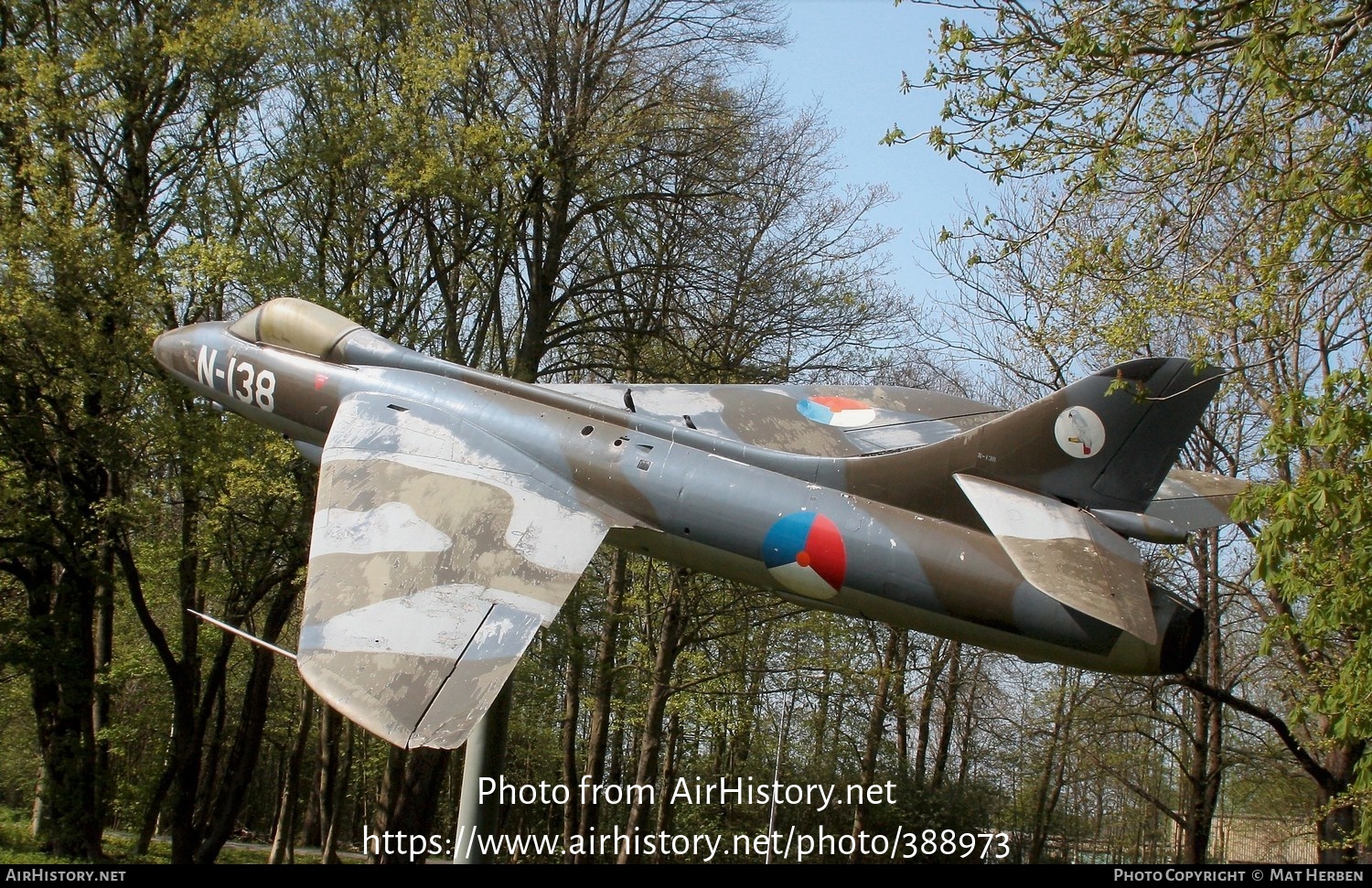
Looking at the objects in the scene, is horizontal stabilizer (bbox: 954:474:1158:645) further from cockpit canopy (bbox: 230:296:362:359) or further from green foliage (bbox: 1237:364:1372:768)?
cockpit canopy (bbox: 230:296:362:359)

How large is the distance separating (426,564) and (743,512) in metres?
2.58

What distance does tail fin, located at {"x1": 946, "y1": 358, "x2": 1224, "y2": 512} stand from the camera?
23.8ft

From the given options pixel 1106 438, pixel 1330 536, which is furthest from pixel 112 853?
pixel 1330 536

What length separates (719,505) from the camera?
310 inches

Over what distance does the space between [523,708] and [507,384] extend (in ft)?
66.0

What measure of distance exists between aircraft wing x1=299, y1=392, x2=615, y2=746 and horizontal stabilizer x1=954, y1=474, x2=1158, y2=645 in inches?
127

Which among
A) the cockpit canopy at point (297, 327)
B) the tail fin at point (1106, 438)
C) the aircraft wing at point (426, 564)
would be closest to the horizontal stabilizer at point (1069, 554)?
the tail fin at point (1106, 438)

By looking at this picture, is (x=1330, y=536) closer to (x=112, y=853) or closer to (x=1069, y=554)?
(x=1069, y=554)

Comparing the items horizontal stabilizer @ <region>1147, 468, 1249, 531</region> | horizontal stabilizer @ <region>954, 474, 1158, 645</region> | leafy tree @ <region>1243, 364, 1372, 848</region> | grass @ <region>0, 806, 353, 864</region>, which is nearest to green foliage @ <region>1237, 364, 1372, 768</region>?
leafy tree @ <region>1243, 364, 1372, 848</region>

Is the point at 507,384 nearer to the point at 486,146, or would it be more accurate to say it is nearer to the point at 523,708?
the point at 486,146

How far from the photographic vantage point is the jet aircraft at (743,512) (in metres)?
6.64

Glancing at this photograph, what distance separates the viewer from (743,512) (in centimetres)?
777

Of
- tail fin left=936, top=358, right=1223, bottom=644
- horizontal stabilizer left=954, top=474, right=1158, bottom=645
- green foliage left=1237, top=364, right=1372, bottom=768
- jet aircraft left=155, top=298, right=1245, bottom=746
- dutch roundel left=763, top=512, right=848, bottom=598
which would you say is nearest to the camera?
horizontal stabilizer left=954, top=474, right=1158, bottom=645

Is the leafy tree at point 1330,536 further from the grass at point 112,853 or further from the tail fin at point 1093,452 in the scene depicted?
the grass at point 112,853
